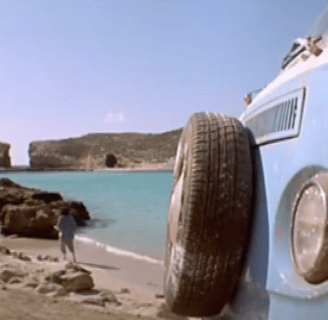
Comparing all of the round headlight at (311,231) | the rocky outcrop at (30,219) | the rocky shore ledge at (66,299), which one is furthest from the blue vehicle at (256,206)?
the rocky outcrop at (30,219)

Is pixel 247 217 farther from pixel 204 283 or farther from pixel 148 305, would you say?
pixel 148 305

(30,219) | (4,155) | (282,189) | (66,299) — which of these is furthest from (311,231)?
(4,155)

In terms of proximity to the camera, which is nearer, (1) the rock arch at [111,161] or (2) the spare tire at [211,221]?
(2) the spare tire at [211,221]

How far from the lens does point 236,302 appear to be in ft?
8.23

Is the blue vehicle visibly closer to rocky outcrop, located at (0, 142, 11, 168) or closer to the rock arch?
the rock arch

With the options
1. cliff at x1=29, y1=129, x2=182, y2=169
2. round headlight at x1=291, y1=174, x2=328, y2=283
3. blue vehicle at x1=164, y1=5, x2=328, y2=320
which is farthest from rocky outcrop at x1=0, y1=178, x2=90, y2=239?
cliff at x1=29, y1=129, x2=182, y2=169

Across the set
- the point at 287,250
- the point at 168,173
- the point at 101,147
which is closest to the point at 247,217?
the point at 287,250

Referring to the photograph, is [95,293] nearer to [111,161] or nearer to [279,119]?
[279,119]

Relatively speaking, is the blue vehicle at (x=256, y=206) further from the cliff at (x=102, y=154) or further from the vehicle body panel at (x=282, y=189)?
the cliff at (x=102, y=154)

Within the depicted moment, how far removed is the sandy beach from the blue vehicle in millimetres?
1849

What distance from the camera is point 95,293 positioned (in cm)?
598

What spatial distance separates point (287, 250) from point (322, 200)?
1.33 feet

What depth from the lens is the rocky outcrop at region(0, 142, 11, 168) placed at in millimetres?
122688

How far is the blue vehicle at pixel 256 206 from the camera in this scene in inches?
75.7
